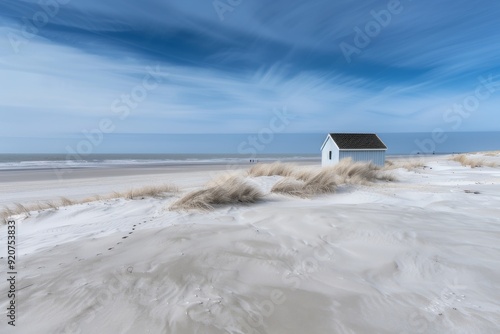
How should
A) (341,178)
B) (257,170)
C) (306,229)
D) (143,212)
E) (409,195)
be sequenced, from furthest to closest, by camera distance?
(257,170) → (341,178) → (409,195) → (143,212) → (306,229)

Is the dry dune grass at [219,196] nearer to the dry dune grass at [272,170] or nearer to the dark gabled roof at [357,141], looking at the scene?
the dry dune grass at [272,170]

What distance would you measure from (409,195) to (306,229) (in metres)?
4.22

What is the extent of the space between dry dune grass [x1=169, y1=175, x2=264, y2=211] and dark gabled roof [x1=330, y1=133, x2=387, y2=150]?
15.1 m

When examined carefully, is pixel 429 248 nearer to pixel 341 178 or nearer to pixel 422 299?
pixel 422 299

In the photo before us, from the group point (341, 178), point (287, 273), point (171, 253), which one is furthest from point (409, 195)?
point (171, 253)

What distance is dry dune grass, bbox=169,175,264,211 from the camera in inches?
194

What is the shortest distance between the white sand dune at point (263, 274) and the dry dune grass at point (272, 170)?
191 inches

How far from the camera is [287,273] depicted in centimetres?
248

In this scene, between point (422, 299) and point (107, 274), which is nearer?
point (422, 299)

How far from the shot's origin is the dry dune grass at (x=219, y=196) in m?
4.93

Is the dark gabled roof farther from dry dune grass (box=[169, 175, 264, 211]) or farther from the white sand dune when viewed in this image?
the white sand dune

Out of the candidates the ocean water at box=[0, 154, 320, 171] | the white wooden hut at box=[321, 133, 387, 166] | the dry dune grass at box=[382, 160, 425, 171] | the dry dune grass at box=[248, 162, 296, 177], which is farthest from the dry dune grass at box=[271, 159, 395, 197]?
the ocean water at box=[0, 154, 320, 171]

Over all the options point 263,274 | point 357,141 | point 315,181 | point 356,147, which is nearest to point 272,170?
point 315,181

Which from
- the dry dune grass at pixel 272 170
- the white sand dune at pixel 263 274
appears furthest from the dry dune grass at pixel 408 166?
the white sand dune at pixel 263 274
